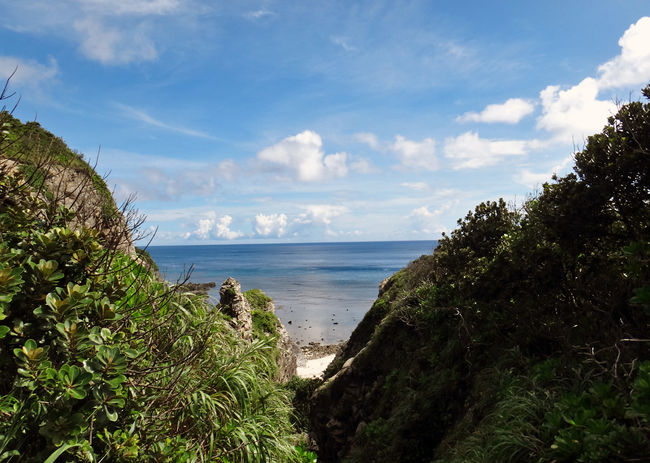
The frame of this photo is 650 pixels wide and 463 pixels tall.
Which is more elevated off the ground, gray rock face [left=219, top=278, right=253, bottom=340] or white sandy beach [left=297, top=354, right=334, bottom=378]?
gray rock face [left=219, top=278, right=253, bottom=340]

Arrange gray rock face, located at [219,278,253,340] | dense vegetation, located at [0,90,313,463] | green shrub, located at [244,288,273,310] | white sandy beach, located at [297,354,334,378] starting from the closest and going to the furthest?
dense vegetation, located at [0,90,313,463] → gray rock face, located at [219,278,253,340] → green shrub, located at [244,288,273,310] → white sandy beach, located at [297,354,334,378]

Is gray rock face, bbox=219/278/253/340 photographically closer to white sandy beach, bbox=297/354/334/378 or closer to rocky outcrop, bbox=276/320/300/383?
rocky outcrop, bbox=276/320/300/383

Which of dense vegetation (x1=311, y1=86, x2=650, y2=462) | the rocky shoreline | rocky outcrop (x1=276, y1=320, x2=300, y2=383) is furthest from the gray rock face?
dense vegetation (x1=311, y1=86, x2=650, y2=462)

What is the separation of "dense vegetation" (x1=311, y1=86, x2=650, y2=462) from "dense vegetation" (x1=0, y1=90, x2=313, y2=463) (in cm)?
390

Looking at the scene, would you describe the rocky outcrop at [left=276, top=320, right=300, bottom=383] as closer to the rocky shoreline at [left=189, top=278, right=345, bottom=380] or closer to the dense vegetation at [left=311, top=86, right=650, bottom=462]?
the rocky shoreline at [left=189, top=278, right=345, bottom=380]

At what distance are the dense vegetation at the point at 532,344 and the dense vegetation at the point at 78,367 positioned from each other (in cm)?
390

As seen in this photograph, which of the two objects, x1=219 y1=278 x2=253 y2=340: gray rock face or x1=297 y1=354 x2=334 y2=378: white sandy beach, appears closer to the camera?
x1=219 y1=278 x2=253 y2=340: gray rock face

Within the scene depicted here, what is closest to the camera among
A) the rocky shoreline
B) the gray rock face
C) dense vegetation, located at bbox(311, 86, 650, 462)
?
dense vegetation, located at bbox(311, 86, 650, 462)

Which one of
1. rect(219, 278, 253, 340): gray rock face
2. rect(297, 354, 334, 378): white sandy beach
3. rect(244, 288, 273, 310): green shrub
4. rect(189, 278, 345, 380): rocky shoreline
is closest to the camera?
rect(189, 278, 345, 380): rocky shoreline

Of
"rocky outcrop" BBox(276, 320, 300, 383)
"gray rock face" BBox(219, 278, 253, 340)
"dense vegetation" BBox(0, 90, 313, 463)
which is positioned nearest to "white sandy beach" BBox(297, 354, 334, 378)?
"rocky outcrop" BBox(276, 320, 300, 383)

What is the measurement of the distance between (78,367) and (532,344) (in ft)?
24.4

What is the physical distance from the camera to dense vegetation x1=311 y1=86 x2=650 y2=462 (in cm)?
425

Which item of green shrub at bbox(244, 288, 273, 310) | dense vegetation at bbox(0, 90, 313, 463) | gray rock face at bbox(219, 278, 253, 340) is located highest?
dense vegetation at bbox(0, 90, 313, 463)

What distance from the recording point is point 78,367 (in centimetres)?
325
